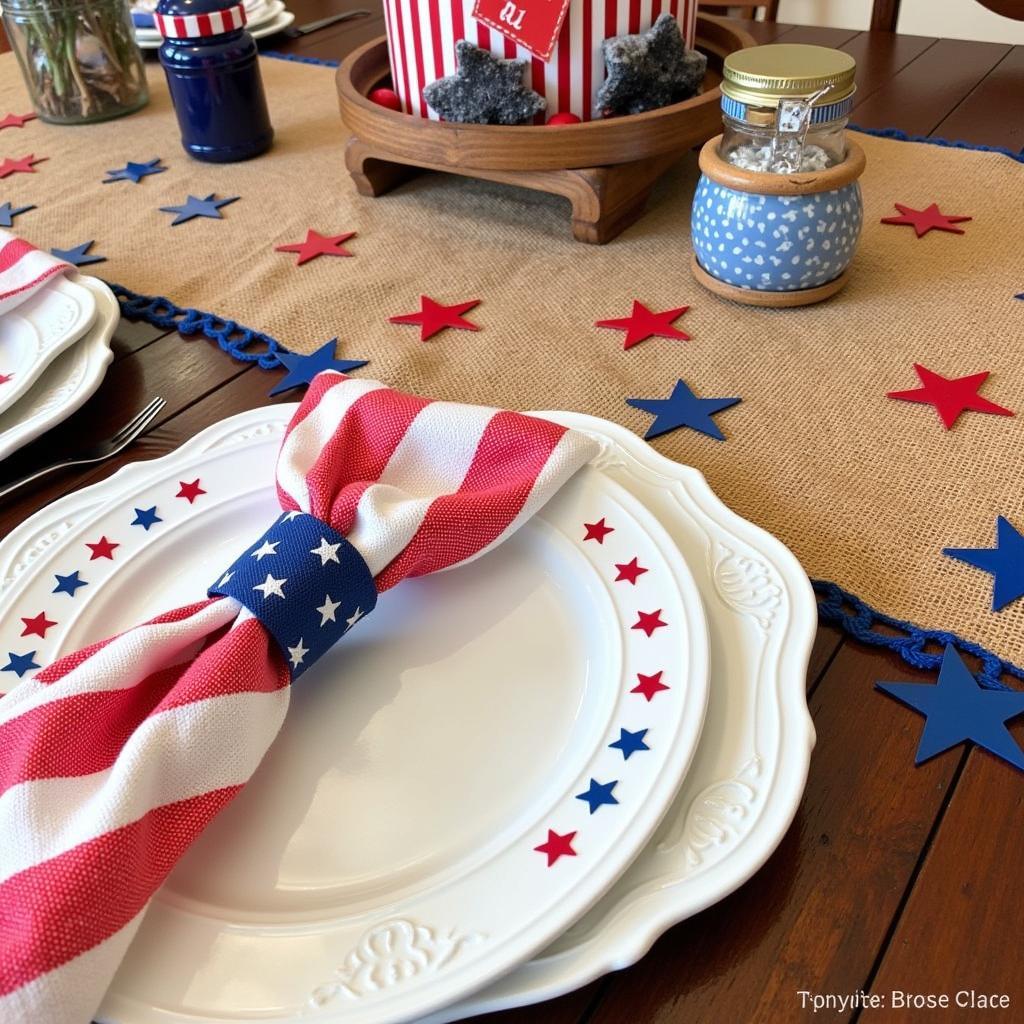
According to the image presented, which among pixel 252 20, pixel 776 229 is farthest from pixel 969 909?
pixel 252 20

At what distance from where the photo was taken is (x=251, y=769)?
1.23 feet

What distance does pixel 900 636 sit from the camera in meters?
0.47

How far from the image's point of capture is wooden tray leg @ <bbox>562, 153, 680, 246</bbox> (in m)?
0.79

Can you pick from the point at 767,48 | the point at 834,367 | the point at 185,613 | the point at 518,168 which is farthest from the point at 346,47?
the point at 185,613

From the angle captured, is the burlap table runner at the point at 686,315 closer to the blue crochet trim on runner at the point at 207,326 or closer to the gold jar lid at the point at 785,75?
the blue crochet trim on runner at the point at 207,326

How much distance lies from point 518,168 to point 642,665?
0.52 meters

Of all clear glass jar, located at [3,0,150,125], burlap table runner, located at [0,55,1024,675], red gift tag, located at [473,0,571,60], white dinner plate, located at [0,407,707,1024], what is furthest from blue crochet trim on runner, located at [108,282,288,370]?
clear glass jar, located at [3,0,150,125]

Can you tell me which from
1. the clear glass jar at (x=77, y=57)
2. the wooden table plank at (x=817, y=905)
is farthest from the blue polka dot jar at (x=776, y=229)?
the clear glass jar at (x=77, y=57)

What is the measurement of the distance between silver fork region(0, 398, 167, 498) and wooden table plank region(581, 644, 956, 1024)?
1.44 feet

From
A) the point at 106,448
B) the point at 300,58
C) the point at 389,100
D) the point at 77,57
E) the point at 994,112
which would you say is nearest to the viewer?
the point at 106,448

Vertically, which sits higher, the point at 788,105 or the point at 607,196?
the point at 788,105

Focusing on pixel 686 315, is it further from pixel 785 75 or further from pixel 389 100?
pixel 389 100

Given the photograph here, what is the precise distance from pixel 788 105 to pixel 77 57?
844 mm

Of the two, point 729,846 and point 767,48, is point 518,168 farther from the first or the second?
point 729,846
